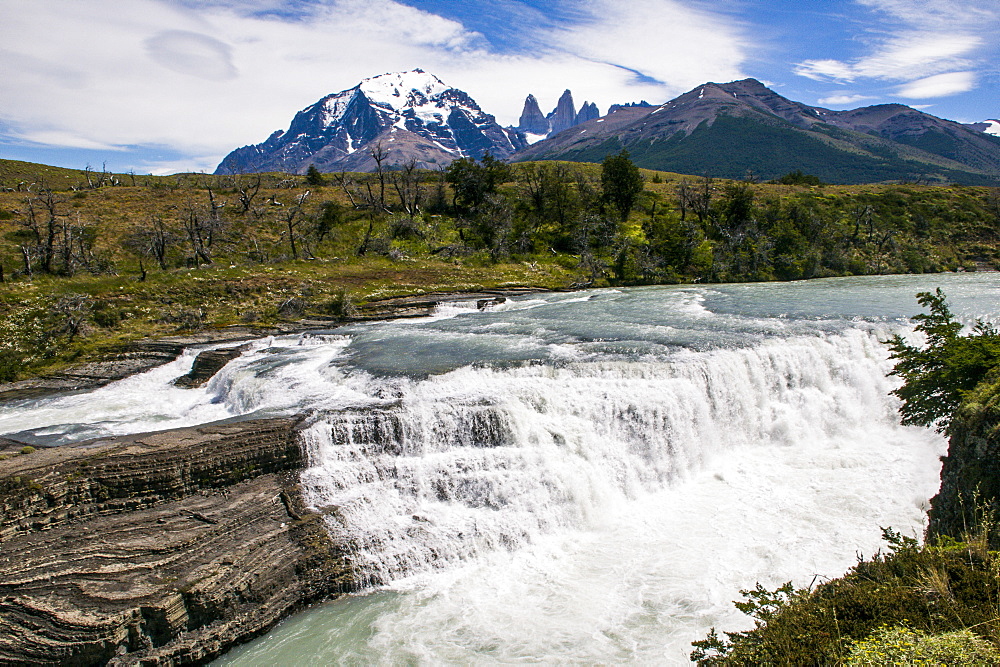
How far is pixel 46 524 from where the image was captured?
9766 millimetres

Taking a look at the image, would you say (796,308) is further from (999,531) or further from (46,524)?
(46,524)

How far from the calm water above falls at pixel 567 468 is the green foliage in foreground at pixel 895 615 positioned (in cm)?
335

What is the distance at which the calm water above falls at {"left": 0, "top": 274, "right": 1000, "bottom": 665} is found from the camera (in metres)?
9.84

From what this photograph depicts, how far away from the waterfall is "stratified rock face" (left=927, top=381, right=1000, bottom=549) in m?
6.84

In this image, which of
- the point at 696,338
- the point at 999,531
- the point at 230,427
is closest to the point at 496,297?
the point at 696,338

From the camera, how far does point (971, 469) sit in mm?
8453

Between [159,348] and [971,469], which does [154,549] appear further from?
[159,348]

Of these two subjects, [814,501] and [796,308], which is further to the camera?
[796,308]

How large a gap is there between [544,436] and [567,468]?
1.15 metres

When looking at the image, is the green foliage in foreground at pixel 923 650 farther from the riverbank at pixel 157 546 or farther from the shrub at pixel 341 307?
the shrub at pixel 341 307

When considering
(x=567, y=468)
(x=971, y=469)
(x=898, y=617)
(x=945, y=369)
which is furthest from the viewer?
(x=567, y=468)

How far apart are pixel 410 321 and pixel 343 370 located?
33.0 ft

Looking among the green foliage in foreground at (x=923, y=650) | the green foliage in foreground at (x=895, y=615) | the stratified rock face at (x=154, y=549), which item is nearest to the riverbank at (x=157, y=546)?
the stratified rock face at (x=154, y=549)

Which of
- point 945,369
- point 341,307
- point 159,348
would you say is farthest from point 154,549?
point 341,307
